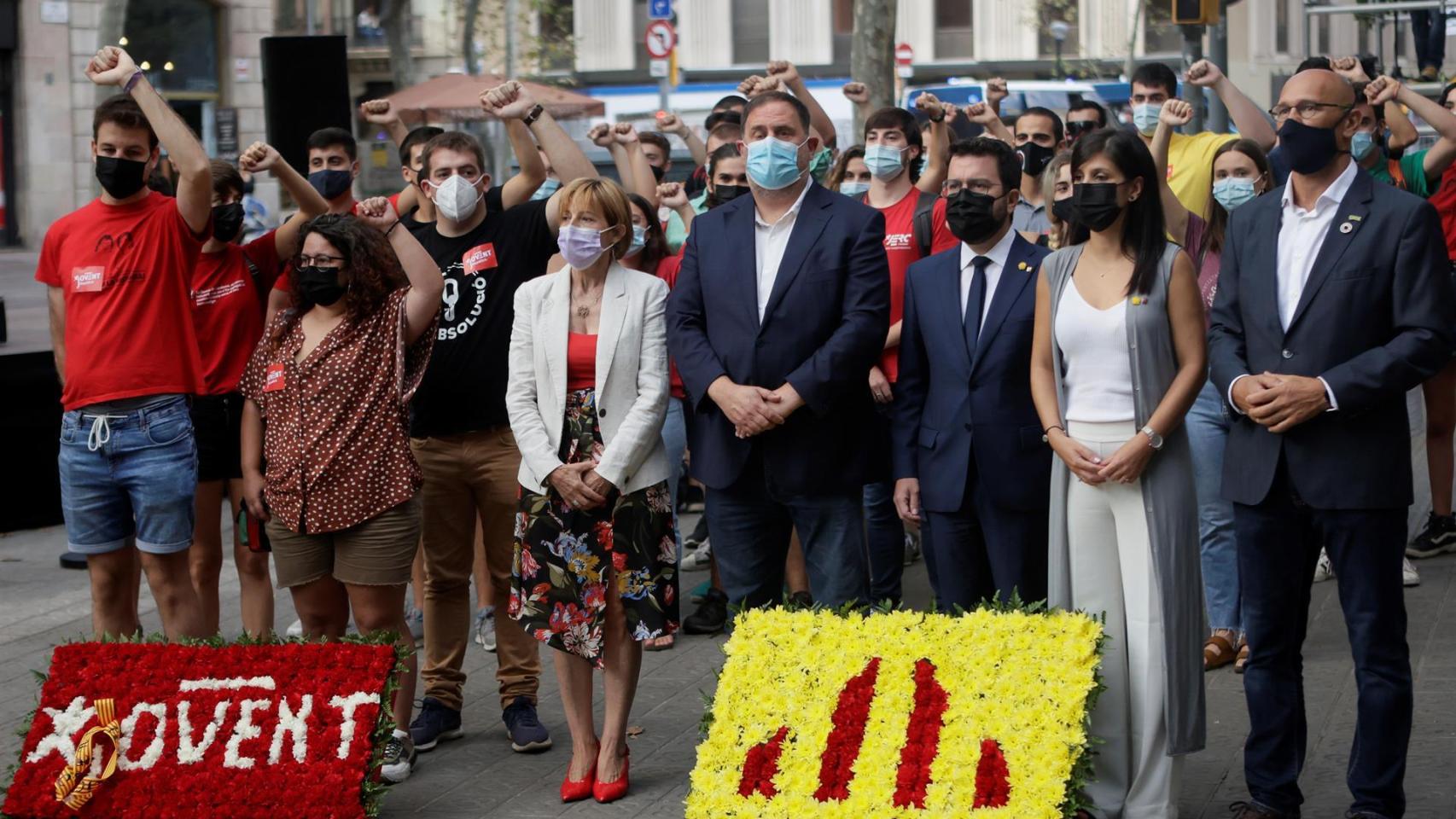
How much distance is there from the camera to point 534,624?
6.03 m

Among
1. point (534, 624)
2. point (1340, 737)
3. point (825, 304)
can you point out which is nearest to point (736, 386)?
point (825, 304)

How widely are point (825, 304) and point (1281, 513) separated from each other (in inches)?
63.0

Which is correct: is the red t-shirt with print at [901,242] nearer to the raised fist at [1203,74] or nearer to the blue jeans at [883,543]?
the blue jeans at [883,543]

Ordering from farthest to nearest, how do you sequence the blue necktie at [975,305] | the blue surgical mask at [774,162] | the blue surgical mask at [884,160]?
the blue surgical mask at [884,160] < the blue surgical mask at [774,162] < the blue necktie at [975,305]

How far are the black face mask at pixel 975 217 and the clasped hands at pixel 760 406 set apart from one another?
784 millimetres

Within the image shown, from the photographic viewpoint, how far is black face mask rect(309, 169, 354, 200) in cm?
729

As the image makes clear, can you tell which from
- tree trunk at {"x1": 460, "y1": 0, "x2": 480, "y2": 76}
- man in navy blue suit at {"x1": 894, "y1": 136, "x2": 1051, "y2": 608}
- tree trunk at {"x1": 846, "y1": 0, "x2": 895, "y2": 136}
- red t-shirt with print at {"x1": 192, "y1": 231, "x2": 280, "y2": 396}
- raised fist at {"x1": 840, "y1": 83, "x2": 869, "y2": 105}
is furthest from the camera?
tree trunk at {"x1": 460, "y1": 0, "x2": 480, "y2": 76}

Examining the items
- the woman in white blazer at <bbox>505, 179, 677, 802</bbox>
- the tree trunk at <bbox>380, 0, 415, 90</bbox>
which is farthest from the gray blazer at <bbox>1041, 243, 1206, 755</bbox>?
A: the tree trunk at <bbox>380, 0, 415, 90</bbox>

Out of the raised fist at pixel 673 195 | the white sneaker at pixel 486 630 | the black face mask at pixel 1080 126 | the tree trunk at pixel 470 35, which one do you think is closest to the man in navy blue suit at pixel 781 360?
the white sneaker at pixel 486 630

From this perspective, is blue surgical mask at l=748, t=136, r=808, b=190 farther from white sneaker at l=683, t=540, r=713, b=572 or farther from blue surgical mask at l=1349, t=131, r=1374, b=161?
white sneaker at l=683, t=540, r=713, b=572

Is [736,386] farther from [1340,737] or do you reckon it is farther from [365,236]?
[1340,737]

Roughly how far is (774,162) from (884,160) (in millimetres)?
2123

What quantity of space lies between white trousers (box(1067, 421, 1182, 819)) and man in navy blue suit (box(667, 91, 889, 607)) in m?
0.84

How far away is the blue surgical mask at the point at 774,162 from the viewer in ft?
20.0
